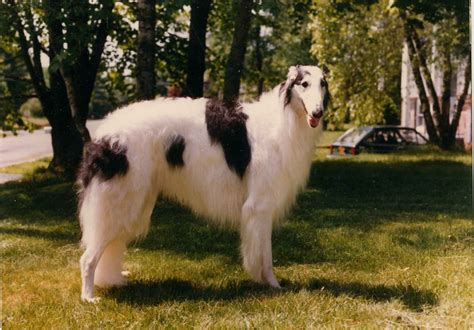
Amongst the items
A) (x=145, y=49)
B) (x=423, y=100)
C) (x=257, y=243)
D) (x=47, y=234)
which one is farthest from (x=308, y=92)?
(x=423, y=100)

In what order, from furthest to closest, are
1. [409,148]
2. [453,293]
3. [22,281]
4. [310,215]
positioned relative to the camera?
[409,148] < [310,215] < [22,281] < [453,293]

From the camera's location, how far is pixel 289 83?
14.4ft

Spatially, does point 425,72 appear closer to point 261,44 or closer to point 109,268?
point 261,44

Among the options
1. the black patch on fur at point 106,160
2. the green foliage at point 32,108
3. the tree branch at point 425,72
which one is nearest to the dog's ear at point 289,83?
the black patch on fur at point 106,160

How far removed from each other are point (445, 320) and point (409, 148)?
8.76 metres

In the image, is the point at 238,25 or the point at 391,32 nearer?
the point at 238,25

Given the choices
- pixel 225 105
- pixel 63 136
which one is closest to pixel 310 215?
pixel 225 105

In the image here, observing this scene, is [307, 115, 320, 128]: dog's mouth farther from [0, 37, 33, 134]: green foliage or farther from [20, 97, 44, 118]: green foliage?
[20, 97, 44, 118]: green foliage

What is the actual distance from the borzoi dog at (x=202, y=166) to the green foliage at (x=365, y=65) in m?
9.44

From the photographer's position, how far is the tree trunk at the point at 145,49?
6.01m

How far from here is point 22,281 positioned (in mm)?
4660

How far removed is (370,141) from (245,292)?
1013cm

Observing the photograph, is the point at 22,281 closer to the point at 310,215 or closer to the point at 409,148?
the point at 310,215

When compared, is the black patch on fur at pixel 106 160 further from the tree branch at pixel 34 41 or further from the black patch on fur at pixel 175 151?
the tree branch at pixel 34 41
